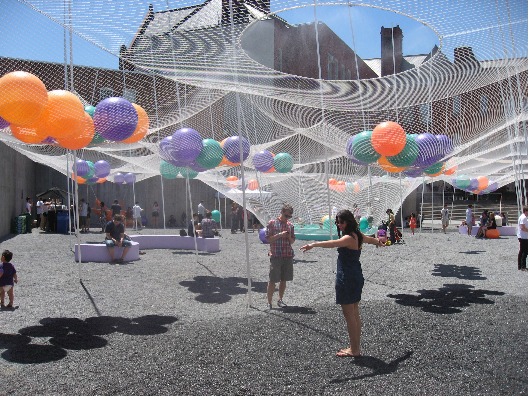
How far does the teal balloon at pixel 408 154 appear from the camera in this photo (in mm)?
7965

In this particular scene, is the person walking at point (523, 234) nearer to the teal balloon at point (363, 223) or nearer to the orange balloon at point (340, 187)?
the teal balloon at point (363, 223)

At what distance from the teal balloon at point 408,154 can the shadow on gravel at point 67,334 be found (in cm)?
471

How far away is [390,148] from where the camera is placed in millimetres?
7633

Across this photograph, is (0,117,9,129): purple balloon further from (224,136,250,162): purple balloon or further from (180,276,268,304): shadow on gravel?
(224,136,250,162): purple balloon

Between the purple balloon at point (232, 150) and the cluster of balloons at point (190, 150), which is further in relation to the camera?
the purple balloon at point (232, 150)

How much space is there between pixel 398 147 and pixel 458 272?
3.33m

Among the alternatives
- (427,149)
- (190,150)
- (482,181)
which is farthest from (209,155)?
(482,181)

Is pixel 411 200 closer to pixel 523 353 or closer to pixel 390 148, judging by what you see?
pixel 390 148

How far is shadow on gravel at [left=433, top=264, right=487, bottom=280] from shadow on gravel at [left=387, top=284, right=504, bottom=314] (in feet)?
3.79

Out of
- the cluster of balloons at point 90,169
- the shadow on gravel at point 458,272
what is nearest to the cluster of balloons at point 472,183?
the shadow on gravel at point 458,272

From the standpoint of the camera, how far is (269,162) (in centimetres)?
1286

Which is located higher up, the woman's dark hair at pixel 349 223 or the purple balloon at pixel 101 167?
the purple balloon at pixel 101 167

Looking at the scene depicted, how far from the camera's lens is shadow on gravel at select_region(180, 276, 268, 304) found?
6965 millimetres

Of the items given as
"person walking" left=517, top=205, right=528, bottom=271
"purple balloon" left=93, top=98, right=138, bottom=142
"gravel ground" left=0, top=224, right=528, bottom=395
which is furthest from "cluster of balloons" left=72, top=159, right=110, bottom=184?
"person walking" left=517, top=205, right=528, bottom=271
